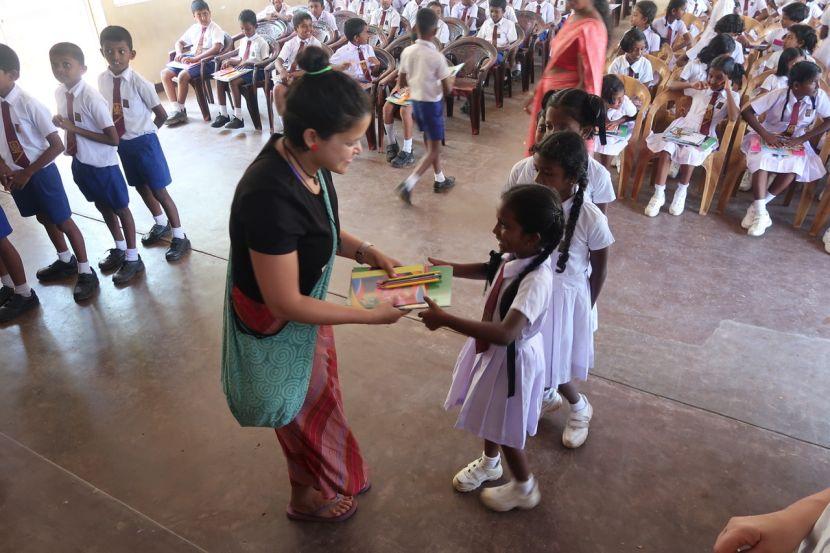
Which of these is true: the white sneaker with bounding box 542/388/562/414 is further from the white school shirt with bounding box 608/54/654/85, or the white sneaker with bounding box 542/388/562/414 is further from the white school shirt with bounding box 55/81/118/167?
the white school shirt with bounding box 608/54/654/85

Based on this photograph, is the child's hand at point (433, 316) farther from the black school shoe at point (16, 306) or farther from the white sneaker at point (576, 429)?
the black school shoe at point (16, 306)

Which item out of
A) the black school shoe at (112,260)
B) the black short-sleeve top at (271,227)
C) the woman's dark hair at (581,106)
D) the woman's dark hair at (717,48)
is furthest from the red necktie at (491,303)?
the woman's dark hair at (717,48)

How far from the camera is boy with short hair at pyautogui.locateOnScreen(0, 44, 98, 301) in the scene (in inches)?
122

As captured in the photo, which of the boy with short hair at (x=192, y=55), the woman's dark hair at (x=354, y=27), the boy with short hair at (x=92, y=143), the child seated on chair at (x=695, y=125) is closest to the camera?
the boy with short hair at (x=92, y=143)

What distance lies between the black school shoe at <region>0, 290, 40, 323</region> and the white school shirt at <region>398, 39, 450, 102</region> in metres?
2.90

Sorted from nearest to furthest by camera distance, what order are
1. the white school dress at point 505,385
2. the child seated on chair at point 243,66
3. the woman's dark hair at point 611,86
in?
the white school dress at point 505,385, the woman's dark hair at point 611,86, the child seated on chair at point 243,66

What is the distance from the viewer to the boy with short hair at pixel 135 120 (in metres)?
3.52

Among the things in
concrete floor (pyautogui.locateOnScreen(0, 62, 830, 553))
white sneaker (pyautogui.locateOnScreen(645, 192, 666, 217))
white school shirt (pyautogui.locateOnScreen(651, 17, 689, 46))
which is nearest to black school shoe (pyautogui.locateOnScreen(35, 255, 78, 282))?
concrete floor (pyautogui.locateOnScreen(0, 62, 830, 553))

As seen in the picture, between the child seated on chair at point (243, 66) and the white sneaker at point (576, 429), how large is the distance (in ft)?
16.9

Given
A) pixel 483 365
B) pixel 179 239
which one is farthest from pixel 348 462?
pixel 179 239

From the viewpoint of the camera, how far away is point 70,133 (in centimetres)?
339

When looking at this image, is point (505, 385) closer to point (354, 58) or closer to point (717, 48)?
point (717, 48)

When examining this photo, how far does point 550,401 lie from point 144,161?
2.85m

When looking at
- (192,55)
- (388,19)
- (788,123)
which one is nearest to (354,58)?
(388,19)
